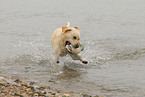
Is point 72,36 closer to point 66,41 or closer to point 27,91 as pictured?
point 66,41

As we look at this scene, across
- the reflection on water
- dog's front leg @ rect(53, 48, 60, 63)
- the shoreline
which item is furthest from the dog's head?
the shoreline

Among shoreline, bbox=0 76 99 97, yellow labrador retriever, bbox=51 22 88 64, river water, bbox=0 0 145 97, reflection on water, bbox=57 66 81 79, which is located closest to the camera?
shoreline, bbox=0 76 99 97

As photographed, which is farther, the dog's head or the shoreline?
the dog's head

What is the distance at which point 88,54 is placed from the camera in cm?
1102

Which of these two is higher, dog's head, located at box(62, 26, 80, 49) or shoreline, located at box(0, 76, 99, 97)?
dog's head, located at box(62, 26, 80, 49)

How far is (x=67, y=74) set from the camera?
28.4 feet

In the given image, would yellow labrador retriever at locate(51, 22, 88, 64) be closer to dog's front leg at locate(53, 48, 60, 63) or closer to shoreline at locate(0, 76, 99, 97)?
dog's front leg at locate(53, 48, 60, 63)

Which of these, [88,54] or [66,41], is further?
[88,54]

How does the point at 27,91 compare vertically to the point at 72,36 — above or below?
below

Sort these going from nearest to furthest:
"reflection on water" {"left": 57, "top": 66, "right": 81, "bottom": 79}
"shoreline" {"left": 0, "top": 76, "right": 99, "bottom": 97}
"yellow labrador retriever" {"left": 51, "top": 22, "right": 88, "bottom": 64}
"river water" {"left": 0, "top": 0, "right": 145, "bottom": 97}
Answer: "shoreline" {"left": 0, "top": 76, "right": 99, "bottom": 97}
"river water" {"left": 0, "top": 0, "right": 145, "bottom": 97}
"yellow labrador retriever" {"left": 51, "top": 22, "right": 88, "bottom": 64}
"reflection on water" {"left": 57, "top": 66, "right": 81, "bottom": 79}

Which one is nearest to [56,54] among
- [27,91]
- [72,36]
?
[72,36]

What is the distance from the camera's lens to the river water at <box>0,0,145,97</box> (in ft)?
25.2

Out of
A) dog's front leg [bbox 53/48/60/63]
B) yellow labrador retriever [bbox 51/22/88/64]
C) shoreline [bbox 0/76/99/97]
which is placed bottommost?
shoreline [bbox 0/76/99/97]

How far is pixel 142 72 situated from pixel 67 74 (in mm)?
2339
